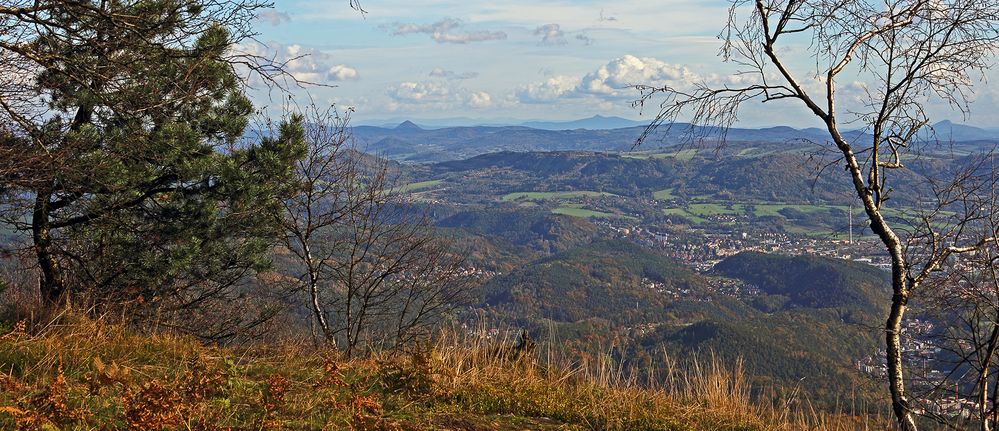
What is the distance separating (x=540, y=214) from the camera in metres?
150

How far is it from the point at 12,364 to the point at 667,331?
6825cm

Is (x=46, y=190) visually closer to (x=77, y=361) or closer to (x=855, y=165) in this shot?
(x=77, y=361)

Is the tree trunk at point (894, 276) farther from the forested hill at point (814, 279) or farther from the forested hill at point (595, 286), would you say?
the forested hill at point (814, 279)

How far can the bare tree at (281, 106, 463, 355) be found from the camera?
13.7 metres

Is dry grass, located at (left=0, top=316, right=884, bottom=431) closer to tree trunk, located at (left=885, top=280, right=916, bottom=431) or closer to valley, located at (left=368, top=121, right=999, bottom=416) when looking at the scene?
tree trunk, located at (left=885, top=280, right=916, bottom=431)

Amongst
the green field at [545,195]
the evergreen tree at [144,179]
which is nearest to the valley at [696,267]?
the green field at [545,195]

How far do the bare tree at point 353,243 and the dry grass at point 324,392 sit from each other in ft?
25.4

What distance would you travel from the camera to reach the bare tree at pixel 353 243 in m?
13.7

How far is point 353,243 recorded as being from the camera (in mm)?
14734

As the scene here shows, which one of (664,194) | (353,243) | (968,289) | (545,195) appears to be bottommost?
(545,195)

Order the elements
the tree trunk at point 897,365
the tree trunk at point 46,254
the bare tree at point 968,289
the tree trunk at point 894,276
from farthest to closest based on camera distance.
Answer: the tree trunk at point 46,254, the bare tree at point 968,289, the tree trunk at point 894,276, the tree trunk at point 897,365

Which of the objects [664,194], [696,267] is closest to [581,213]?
[664,194]

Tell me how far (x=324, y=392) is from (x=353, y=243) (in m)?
10.7

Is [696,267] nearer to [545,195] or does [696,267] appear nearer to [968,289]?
[545,195]
